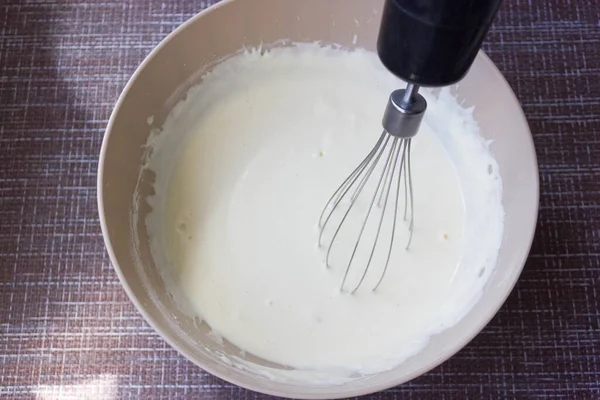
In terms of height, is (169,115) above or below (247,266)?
above

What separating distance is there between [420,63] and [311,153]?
44 centimetres

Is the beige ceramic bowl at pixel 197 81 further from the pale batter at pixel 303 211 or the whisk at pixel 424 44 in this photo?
the whisk at pixel 424 44

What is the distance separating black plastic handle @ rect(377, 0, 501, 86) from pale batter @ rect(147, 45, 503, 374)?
396 millimetres

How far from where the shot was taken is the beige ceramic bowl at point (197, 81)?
2.30 ft

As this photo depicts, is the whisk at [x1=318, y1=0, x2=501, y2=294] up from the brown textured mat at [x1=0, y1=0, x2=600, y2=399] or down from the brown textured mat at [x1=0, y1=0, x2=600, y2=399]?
up

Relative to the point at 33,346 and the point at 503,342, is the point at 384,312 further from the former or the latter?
the point at 33,346

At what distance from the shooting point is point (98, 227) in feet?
2.81

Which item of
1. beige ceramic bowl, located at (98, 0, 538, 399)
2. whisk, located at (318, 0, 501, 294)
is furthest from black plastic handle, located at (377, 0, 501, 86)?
beige ceramic bowl, located at (98, 0, 538, 399)

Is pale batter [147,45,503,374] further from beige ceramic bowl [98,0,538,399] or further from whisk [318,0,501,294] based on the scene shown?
whisk [318,0,501,294]

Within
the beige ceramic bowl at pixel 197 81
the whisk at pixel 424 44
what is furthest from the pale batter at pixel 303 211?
the whisk at pixel 424 44

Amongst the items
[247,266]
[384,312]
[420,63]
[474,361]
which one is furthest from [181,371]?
[420,63]

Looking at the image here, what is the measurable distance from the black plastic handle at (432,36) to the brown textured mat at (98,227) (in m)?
0.44

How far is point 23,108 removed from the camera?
3.01ft

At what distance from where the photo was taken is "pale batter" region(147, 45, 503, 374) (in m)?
0.82
